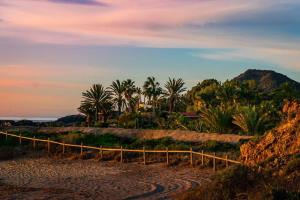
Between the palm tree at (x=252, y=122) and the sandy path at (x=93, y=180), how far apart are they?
14294 millimetres

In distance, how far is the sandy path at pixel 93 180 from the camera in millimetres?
19641

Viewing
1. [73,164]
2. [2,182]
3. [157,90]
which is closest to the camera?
[2,182]

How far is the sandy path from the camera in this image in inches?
773

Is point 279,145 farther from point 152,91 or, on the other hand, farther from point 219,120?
point 152,91

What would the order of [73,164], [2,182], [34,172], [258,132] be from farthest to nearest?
[258,132] → [73,164] → [34,172] → [2,182]

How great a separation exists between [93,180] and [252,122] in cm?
2030

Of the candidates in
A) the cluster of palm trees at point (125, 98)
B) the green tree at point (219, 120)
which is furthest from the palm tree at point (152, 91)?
the green tree at point (219, 120)

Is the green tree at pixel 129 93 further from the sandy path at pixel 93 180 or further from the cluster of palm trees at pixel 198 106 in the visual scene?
the sandy path at pixel 93 180

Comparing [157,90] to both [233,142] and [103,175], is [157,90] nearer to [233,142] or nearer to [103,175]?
[233,142]

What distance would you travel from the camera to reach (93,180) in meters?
24.3

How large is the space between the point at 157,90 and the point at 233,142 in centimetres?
5955

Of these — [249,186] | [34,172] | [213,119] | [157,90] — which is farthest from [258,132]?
[157,90]

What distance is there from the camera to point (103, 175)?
2622 centimetres

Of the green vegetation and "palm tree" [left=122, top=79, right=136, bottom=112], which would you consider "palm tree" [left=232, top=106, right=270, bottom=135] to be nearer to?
the green vegetation
